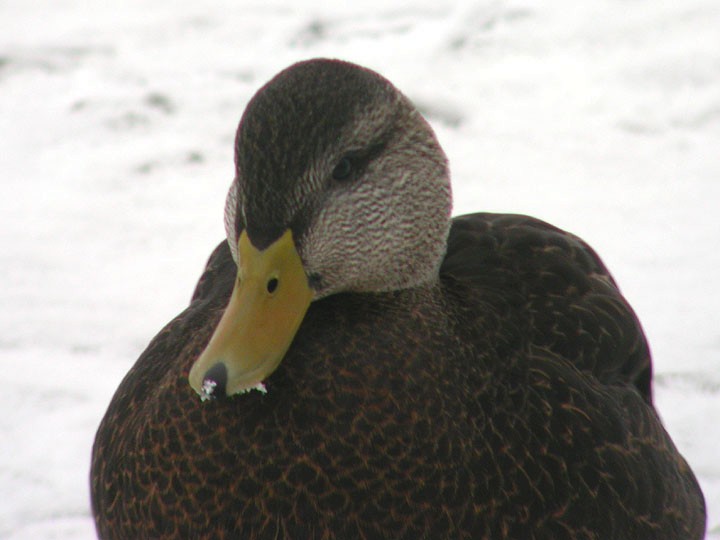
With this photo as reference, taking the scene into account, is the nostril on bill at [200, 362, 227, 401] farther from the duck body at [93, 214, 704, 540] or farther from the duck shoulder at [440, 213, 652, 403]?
the duck shoulder at [440, 213, 652, 403]

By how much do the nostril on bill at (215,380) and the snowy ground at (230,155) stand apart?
1.10 m

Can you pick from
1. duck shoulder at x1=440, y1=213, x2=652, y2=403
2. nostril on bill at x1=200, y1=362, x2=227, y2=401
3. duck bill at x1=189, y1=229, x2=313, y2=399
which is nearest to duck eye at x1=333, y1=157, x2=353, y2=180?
duck bill at x1=189, y1=229, x2=313, y2=399

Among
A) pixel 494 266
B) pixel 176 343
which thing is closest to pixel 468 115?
pixel 494 266

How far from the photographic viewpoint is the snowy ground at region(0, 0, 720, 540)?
8.70 ft

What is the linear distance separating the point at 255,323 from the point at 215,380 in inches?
3.9

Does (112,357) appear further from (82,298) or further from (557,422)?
(557,422)

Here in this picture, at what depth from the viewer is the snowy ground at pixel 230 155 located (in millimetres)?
2652

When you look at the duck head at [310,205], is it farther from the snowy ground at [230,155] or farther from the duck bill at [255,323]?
the snowy ground at [230,155]

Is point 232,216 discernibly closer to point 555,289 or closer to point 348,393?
point 348,393

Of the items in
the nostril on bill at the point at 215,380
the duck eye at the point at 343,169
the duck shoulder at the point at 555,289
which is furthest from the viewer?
the duck shoulder at the point at 555,289

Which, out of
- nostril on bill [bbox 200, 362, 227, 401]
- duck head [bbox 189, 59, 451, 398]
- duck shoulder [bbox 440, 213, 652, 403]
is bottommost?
duck shoulder [bbox 440, 213, 652, 403]

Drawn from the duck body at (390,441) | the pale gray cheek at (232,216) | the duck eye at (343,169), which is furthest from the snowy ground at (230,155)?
the duck eye at (343,169)

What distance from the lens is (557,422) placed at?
163 cm

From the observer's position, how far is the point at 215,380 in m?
1.36
